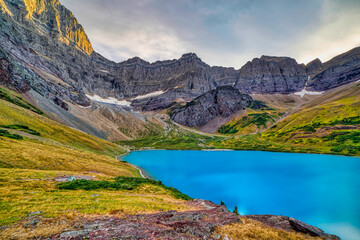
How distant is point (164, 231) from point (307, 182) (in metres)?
57.7

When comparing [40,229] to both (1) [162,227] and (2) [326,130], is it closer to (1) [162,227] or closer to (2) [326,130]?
(1) [162,227]

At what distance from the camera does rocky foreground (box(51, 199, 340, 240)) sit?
9789 mm

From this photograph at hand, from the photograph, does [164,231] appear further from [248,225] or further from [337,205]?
[337,205]

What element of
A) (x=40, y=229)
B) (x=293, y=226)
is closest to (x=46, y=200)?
(x=40, y=229)

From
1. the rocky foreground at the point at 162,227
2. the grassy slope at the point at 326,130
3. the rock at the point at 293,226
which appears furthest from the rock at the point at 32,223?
the grassy slope at the point at 326,130

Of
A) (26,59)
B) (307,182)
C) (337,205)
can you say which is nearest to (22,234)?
(337,205)

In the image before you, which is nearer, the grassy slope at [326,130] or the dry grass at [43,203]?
the dry grass at [43,203]

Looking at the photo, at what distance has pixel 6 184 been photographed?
18.2 meters

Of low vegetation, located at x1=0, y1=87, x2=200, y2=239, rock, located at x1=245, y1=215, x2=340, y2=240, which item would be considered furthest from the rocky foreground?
low vegetation, located at x1=0, y1=87, x2=200, y2=239

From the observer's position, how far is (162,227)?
1148cm

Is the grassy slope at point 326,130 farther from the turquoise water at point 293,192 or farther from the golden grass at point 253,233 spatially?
the golden grass at point 253,233

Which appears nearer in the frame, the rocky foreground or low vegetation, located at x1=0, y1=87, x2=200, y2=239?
the rocky foreground

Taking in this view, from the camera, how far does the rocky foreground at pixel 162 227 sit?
9.79 m

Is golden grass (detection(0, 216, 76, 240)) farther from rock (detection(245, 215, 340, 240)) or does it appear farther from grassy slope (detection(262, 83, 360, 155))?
grassy slope (detection(262, 83, 360, 155))
